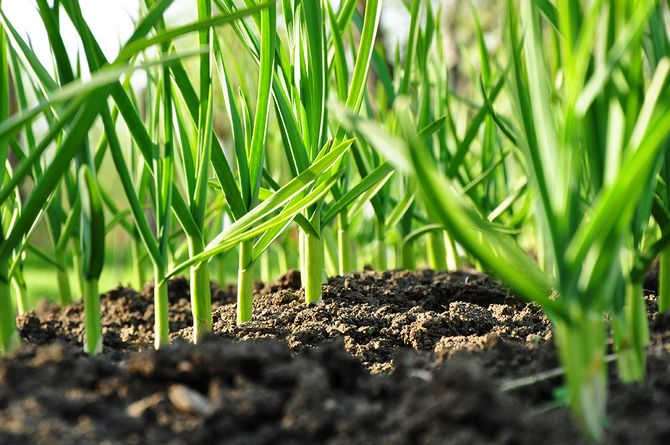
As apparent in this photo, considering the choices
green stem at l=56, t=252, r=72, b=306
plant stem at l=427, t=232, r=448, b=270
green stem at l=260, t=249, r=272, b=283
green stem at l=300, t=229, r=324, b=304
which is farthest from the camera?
green stem at l=260, t=249, r=272, b=283

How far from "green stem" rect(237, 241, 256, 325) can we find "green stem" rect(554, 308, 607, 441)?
2.04 ft

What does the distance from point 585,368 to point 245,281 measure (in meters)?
0.66

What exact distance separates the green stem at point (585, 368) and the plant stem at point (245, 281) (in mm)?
622

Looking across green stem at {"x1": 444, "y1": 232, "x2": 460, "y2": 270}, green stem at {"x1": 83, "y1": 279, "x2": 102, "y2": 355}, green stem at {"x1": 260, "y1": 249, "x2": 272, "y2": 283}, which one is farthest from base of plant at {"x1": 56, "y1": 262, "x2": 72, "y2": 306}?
green stem at {"x1": 444, "y1": 232, "x2": 460, "y2": 270}

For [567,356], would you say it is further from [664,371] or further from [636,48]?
[636,48]

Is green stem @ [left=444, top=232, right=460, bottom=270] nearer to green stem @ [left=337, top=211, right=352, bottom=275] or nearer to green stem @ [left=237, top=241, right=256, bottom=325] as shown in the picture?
green stem @ [left=337, top=211, right=352, bottom=275]

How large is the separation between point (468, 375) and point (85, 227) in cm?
53

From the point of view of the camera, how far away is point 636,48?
714 mm

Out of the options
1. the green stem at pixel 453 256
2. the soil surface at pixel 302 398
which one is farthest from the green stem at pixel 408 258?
the soil surface at pixel 302 398

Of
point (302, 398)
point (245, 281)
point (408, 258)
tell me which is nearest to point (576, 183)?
point (302, 398)

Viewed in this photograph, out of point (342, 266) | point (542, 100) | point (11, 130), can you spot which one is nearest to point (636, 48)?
point (542, 100)

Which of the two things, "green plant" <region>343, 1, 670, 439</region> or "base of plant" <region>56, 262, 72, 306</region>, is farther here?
"base of plant" <region>56, 262, 72, 306</region>

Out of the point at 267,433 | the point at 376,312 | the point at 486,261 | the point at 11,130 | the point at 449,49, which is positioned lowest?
the point at 267,433

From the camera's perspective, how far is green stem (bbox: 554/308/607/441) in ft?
1.96
